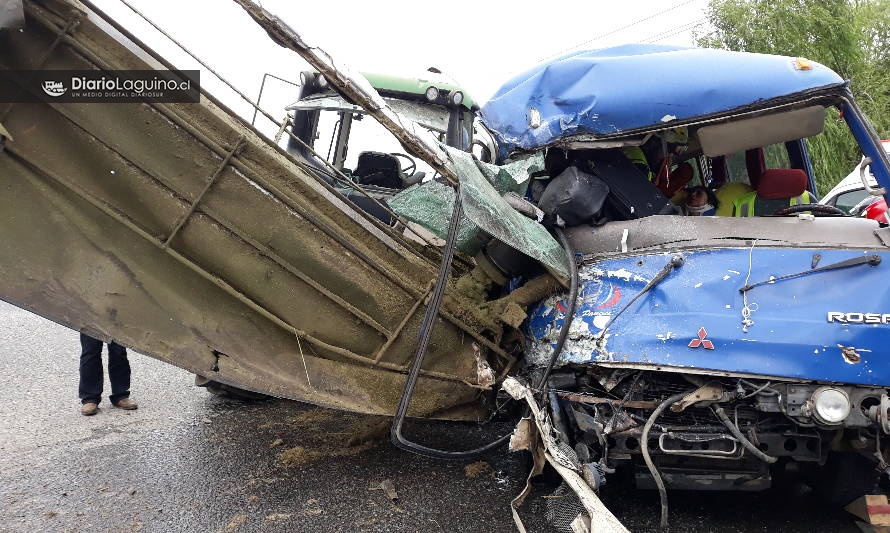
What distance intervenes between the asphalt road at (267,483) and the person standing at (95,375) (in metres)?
0.09

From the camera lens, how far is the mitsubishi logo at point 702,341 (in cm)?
283

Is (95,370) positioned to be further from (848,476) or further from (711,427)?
(848,476)

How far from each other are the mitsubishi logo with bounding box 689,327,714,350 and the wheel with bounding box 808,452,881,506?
3.35 ft

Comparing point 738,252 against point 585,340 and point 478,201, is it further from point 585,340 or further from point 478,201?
point 478,201

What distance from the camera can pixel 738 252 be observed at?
2.98m

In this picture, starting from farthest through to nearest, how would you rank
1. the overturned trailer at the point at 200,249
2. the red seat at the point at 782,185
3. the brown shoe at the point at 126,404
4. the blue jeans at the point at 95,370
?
the brown shoe at the point at 126,404, the blue jeans at the point at 95,370, the red seat at the point at 782,185, the overturned trailer at the point at 200,249

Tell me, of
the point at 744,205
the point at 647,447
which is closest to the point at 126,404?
the point at 647,447

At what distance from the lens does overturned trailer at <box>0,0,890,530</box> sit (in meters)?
2.84

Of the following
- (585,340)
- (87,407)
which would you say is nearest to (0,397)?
(87,407)

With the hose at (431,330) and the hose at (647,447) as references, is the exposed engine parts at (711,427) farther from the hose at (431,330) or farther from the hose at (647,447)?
the hose at (431,330)

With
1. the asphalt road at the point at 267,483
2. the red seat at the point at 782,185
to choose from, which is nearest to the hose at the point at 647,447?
the asphalt road at the point at 267,483

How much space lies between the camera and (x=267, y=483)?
366 centimetres

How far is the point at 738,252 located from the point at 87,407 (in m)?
4.53

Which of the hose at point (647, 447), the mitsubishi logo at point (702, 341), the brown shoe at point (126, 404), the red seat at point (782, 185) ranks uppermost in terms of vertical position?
the red seat at point (782, 185)
